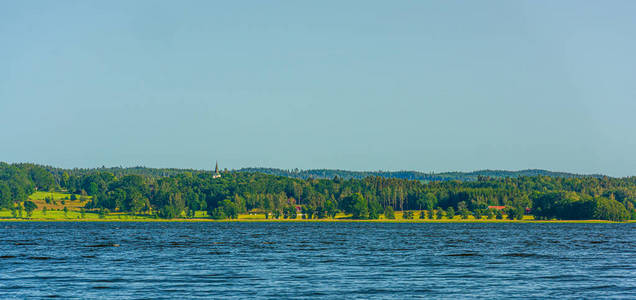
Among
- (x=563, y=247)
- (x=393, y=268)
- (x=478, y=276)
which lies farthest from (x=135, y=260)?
(x=563, y=247)

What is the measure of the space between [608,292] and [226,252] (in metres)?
55.7

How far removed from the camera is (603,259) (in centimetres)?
8888

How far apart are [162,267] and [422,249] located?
147 ft

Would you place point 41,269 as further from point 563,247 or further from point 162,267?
point 563,247

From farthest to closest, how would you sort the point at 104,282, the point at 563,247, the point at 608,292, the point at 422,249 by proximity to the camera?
the point at 563,247, the point at 422,249, the point at 104,282, the point at 608,292

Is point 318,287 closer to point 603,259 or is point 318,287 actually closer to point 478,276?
point 478,276

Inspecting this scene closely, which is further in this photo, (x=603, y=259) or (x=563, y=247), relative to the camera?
(x=563, y=247)

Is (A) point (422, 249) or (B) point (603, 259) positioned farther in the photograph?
(A) point (422, 249)

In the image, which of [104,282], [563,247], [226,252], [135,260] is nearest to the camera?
[104,282]

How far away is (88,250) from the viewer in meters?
106

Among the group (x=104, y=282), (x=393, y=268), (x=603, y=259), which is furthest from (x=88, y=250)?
(x=603, y=259)

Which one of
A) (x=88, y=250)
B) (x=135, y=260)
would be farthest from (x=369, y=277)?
(x=88, y=250)

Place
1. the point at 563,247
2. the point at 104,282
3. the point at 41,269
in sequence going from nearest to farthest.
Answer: the point at 104,282
the point at 41,269
the point at 563,247

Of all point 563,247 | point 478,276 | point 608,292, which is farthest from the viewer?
point 563,247
